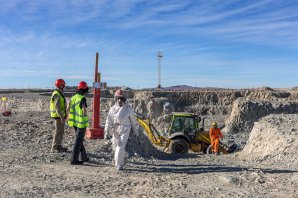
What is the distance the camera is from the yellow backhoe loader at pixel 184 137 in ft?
53.6

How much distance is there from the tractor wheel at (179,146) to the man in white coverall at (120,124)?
8.33 meters

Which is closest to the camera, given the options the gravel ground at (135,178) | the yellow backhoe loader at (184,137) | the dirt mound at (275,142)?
the gravel ground at (135,178)

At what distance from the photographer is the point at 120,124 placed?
7879mm

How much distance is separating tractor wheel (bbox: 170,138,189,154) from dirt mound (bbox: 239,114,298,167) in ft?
13.9

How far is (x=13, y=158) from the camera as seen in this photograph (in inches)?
351

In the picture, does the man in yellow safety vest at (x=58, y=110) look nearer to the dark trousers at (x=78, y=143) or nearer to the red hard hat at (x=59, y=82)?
the red hard hat at (x=59, y=82)

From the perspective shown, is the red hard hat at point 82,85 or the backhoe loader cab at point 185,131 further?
the backhoe loader cab at point 185,131

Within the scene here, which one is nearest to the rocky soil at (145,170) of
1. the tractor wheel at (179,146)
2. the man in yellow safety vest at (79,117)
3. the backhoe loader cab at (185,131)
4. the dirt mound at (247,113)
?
the man in yellow safety vest at (79,117)

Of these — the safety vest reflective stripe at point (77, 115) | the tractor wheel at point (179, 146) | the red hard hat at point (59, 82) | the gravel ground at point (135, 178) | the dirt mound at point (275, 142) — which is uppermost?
the red hard hat at point (59, 82)

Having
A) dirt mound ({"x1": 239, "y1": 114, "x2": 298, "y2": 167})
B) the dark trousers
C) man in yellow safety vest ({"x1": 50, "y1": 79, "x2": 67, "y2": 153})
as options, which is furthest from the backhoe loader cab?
the dark trousers

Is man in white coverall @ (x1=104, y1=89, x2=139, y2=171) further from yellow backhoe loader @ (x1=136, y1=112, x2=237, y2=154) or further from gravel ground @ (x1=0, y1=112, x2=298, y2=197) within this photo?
yellow backhoe loader @ (x1=136, y1=112, x2=237, y2=154)

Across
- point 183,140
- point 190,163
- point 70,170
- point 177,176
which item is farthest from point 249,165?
point 183,140

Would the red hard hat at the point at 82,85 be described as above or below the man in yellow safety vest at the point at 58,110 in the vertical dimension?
above

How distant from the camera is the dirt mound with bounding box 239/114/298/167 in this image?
9516mm
